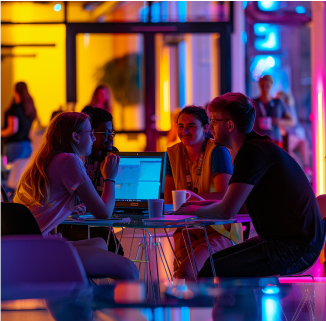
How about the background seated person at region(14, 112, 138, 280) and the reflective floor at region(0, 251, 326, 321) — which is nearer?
the reflective floor at region(0, 251, 326, 321)

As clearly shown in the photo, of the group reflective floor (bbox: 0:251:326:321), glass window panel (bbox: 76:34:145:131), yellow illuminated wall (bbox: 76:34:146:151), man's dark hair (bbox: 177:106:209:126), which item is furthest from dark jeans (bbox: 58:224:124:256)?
glass window panel (bbox: 76:34:145:131)

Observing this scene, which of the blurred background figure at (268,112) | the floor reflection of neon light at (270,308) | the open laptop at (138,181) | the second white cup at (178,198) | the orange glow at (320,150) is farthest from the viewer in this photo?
the blurred background figure at (268,112)

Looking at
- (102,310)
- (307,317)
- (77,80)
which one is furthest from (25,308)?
(77,80)

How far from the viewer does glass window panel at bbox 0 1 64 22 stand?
7.02m

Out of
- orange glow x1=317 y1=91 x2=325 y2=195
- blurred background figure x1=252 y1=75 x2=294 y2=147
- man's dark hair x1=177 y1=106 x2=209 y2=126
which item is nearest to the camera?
man's dark hair x1=177 y1=106 x2=209 y2=126

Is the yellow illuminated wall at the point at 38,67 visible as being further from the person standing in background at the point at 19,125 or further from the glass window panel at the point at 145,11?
the glass window panel at the point at 145,11

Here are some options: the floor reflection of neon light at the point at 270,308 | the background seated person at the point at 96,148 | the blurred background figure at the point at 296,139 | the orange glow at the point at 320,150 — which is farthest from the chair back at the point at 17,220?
the blurred background figure at the point at 296,139

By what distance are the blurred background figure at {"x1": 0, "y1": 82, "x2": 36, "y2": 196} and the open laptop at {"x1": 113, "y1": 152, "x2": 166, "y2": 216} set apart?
446cm

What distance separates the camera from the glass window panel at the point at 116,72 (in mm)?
6973

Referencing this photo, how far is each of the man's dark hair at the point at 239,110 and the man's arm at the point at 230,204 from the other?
1.08 feet

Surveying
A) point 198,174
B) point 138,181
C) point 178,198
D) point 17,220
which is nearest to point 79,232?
point 138,181

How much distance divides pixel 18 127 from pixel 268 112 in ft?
11.4

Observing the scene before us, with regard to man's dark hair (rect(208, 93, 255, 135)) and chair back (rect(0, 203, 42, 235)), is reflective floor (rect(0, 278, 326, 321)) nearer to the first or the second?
chair back (rect(0, 203, 42, 235))

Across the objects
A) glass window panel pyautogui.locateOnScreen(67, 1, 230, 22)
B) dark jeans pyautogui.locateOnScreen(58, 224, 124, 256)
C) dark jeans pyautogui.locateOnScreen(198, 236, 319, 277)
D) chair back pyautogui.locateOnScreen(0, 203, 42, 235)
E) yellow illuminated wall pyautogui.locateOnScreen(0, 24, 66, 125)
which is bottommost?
dark jeans pyautogui.locateOnScreen(58, 224, 124, 256)
